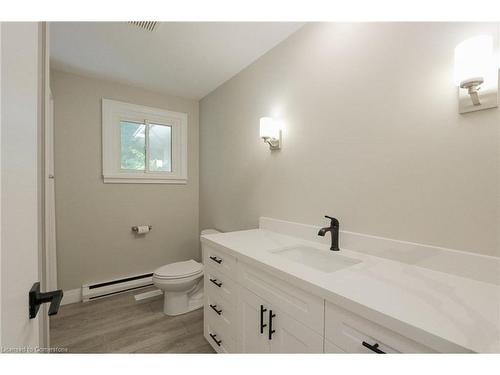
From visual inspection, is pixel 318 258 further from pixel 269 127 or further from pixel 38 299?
pixel 38 299

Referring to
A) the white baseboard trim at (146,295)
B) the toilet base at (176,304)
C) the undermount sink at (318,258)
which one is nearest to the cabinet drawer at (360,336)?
the undermount sink at (318,258)

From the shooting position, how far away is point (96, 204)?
245 cm

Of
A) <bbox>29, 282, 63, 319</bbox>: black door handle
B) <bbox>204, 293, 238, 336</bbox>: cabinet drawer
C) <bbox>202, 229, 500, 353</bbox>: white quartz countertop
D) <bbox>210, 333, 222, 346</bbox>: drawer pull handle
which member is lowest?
<bbox>210, 333, 222, 346</bbox>: drawer pull handle

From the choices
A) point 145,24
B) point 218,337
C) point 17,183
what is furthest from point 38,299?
point 145,24

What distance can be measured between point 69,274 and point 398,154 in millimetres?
3139

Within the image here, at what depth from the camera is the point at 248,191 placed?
2.17m

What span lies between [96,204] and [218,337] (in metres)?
1.96

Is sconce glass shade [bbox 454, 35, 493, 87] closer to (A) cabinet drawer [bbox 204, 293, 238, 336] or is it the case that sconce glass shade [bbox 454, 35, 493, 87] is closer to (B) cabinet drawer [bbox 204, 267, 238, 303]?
(B) cabinet drawer [bbox 204, 267, 238, 303]

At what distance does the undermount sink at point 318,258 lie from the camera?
1271 mm

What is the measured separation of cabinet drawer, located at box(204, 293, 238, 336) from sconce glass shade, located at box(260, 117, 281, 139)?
4.12ft

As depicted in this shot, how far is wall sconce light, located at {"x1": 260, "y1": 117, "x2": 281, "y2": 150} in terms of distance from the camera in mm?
1762

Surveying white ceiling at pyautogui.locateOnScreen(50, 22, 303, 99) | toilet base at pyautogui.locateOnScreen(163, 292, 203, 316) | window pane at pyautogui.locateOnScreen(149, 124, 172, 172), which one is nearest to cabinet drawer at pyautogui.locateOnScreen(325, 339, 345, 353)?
toilet base at pyautogui.locateOnScreen(163, 292, 203, 316)
